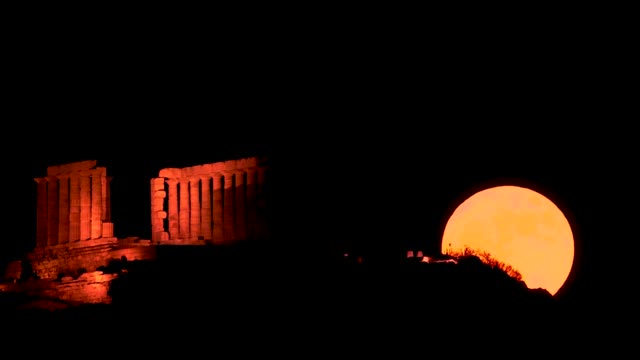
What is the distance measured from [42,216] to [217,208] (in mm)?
7959

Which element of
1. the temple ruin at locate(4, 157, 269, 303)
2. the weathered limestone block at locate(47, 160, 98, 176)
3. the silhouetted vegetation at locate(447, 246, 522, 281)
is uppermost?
the weathered limestone block at locate(47, 160, 98, 176)

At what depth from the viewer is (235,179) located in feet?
116

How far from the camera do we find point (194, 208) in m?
35.7

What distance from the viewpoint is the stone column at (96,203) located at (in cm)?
3447

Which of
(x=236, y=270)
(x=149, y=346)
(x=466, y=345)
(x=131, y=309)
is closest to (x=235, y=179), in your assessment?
(x=236, y=270)

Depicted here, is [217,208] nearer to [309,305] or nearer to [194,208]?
[194,208]

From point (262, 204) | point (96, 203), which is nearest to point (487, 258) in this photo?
point (262, 204)

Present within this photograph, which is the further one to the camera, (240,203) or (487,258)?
(240,203)

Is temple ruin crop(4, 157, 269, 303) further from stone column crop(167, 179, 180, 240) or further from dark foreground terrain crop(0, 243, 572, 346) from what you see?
dark foreground terrain crop(0, 243, 572, 346)

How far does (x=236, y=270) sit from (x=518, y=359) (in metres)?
10.8

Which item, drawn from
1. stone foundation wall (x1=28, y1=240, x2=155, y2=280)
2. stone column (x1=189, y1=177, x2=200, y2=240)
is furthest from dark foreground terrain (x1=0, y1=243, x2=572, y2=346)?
stone column (x1=189, y1=177, x2=200, y2=240)

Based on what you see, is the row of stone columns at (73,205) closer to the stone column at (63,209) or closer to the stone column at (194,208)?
the stone column at (63,209)

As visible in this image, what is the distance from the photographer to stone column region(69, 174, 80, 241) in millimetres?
35031

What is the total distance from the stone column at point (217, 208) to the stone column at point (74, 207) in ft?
19.1
